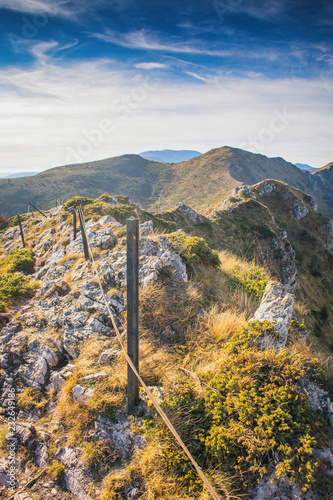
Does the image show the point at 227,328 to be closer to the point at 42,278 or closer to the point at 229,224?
the point at 42,278

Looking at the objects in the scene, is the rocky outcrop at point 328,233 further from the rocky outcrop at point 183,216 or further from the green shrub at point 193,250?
the green shrub at point 193,250

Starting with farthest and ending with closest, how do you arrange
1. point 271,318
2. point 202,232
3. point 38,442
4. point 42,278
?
1. point 202,232
2. point 42,278
3. point 271,318
4. point 38,442

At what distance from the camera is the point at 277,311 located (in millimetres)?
4602

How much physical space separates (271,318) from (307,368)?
1.05 metres

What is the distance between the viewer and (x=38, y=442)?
3951 millimetres

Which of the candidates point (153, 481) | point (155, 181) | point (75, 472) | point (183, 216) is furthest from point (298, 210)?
point (155, 181)

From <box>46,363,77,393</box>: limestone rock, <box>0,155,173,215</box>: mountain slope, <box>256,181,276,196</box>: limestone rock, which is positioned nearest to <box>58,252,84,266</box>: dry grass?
<box>46,363,77,393</box>: limestone rock

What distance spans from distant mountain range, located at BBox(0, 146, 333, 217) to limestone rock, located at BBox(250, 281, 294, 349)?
244 ft

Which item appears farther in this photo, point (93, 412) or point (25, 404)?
point (25, 404)

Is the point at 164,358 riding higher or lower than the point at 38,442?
higher

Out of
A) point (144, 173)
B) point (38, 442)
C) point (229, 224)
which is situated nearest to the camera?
point (38, 442)

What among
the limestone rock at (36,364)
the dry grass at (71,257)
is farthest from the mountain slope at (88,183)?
the limestone rock at (36,364)

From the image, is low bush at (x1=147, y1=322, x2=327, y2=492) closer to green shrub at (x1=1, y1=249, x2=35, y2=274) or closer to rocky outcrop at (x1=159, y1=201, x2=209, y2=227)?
green shrub at (x1=1, y1=249, x2=35, y2=274)

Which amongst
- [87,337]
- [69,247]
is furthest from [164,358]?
[69,247]
